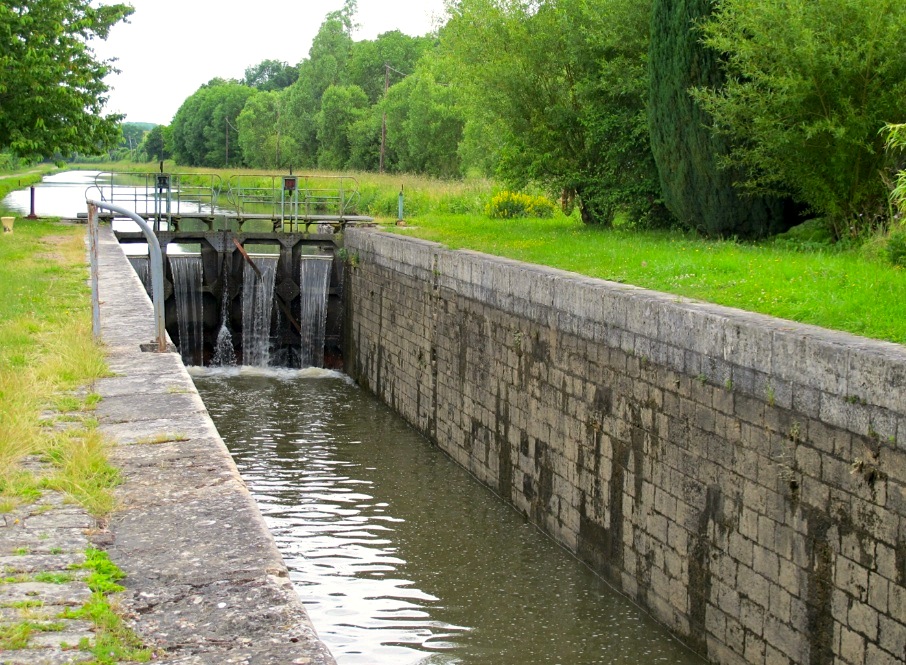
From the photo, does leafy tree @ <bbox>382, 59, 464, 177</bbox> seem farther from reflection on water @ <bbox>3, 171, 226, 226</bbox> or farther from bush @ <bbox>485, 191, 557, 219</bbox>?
bush @ <bbox>485, 191, 557, 219</bbox>

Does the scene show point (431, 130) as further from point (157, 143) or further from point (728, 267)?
point (157, 143)

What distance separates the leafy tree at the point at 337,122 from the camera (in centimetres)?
6150

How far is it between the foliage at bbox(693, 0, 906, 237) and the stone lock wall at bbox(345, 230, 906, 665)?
3219 mm

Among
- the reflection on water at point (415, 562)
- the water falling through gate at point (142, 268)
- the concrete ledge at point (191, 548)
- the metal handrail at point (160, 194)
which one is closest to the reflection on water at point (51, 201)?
the metal handrail at point (160, 194)

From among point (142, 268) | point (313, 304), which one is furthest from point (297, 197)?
point (142, 268)

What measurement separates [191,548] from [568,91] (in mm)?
14085

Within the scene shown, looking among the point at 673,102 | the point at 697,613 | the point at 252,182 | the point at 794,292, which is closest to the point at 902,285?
the point at 794,292

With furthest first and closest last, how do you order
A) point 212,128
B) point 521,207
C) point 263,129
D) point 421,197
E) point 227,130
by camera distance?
point 212,128 → point 227,130 → point 263,129 → point 421,197 → point 521,207

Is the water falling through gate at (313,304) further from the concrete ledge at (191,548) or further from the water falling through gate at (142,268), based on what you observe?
the concrete ledge at (191,548)

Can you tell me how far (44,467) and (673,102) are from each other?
10.5 metres

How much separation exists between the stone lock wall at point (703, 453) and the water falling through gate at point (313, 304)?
6.94 metres

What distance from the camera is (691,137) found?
13797 millimetres

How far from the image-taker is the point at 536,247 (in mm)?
13578

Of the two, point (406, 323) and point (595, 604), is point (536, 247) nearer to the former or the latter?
point (406, 323)
